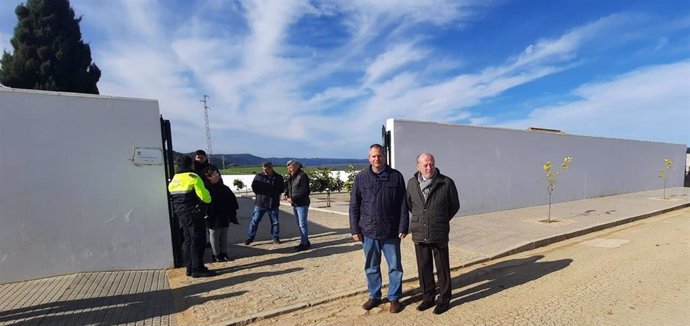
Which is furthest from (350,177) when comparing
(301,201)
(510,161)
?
(301,201)

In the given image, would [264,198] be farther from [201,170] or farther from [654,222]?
[654,222]

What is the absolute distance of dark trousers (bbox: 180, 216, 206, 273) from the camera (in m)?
5.31

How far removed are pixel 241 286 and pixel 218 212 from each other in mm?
1520

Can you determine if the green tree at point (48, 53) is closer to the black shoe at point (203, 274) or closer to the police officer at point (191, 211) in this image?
the police officer at point (191, 211)

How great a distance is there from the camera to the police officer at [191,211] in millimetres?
5301

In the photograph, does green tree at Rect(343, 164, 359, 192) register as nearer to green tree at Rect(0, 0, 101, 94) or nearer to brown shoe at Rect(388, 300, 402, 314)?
brown shoe at Rect(388, 300, 402, 314)

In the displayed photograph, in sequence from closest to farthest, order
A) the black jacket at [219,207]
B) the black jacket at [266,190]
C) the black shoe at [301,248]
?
the black jacket at [219,207], the black shoe at [301,248], the black jacket at [266,190]

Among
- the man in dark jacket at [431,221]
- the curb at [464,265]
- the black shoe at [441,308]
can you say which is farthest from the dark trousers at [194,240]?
the black shoe at [441,308]

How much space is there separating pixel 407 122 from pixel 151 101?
5.73 m

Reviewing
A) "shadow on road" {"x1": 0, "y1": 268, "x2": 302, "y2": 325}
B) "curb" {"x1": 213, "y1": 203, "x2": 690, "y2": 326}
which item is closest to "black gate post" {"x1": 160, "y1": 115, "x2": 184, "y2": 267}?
"shadow on road" {"x1": 0, "y1": 268, "x2": 302, "y2": 325}

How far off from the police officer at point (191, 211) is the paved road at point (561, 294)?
6.24ft

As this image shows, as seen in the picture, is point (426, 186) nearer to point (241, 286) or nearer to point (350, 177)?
point (241, 286)

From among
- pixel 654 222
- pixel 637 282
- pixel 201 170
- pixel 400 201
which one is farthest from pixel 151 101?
pixel 654 222

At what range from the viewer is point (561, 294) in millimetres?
4590
